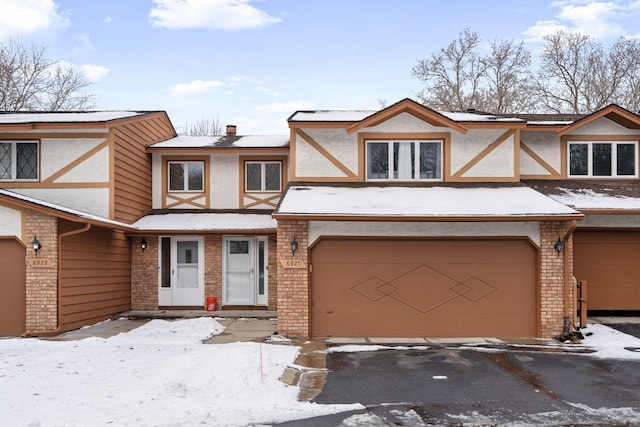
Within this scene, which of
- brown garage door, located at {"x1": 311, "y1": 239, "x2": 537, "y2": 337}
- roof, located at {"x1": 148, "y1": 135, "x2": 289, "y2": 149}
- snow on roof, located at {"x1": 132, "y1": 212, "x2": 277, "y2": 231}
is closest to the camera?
brown garage door, located at {"x1": 311, "y1": 239, "x2": 537, "y2": 337}

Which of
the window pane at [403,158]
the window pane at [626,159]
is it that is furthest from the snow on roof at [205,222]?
the window pane at [626,159]

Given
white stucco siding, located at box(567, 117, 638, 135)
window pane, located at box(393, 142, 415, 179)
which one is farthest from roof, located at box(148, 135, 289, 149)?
white stucco siding, located at box(567, 117, 638, 135)

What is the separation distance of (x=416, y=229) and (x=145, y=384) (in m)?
7.00

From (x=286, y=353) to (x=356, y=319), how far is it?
2599mm

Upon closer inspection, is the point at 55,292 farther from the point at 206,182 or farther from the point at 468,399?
the point at 468,399

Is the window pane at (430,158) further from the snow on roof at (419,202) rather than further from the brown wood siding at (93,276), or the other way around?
the brown wood siding at (93,276)

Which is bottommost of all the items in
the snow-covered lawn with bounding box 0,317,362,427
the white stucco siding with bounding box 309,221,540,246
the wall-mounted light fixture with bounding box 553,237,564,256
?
the snow-covered lawn with bounding box 0,317,362,427

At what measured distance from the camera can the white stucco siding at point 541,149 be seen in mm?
16062

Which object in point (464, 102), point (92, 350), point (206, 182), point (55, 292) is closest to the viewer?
point (92, 350)

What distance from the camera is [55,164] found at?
48.9 feet

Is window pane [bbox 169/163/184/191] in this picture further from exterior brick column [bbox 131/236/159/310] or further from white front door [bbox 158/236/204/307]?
exterior brick column [bbox 131/236/159/310]

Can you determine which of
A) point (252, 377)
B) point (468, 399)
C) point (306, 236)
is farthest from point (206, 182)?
point (468, 399)

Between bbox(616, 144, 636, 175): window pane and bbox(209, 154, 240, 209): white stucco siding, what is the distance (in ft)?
36.6

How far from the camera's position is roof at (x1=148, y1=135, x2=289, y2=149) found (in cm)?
1717
